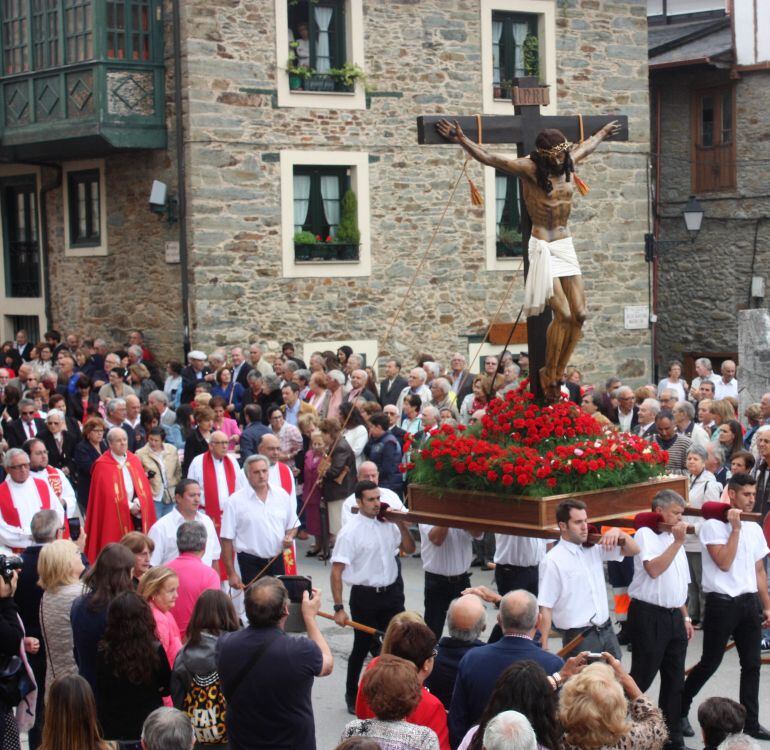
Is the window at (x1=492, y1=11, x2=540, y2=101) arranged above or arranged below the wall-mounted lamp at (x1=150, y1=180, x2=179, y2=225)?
above

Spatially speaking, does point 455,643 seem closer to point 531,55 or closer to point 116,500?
point 116,500

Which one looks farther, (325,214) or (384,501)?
(325,214)

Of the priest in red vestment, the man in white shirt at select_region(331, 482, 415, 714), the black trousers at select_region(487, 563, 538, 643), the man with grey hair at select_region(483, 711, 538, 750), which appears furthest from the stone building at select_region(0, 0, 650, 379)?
the man with grey hair at select_region(483, 711, 538, 750)

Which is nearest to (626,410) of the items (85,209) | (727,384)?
(727,384)

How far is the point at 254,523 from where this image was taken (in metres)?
10.8

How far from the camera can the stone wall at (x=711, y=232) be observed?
25.2 metres

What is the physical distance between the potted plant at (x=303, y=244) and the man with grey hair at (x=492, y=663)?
1492 centimetres

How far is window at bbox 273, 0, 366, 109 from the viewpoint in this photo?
69.1ft

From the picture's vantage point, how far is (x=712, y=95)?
1024 inches

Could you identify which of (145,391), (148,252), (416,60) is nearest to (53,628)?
(145,391)

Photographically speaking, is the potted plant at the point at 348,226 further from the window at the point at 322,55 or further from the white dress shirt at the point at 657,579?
the white dress shirt at the point at 657,579

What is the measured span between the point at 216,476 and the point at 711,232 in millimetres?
16185

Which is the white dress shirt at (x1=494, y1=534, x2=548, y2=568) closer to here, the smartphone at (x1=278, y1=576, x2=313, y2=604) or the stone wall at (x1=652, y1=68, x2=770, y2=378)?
the smartphone at (x1=278, y1=576, x2=313, y2=604)

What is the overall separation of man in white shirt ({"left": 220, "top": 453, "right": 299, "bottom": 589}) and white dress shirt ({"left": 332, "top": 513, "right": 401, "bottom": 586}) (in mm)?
1118
